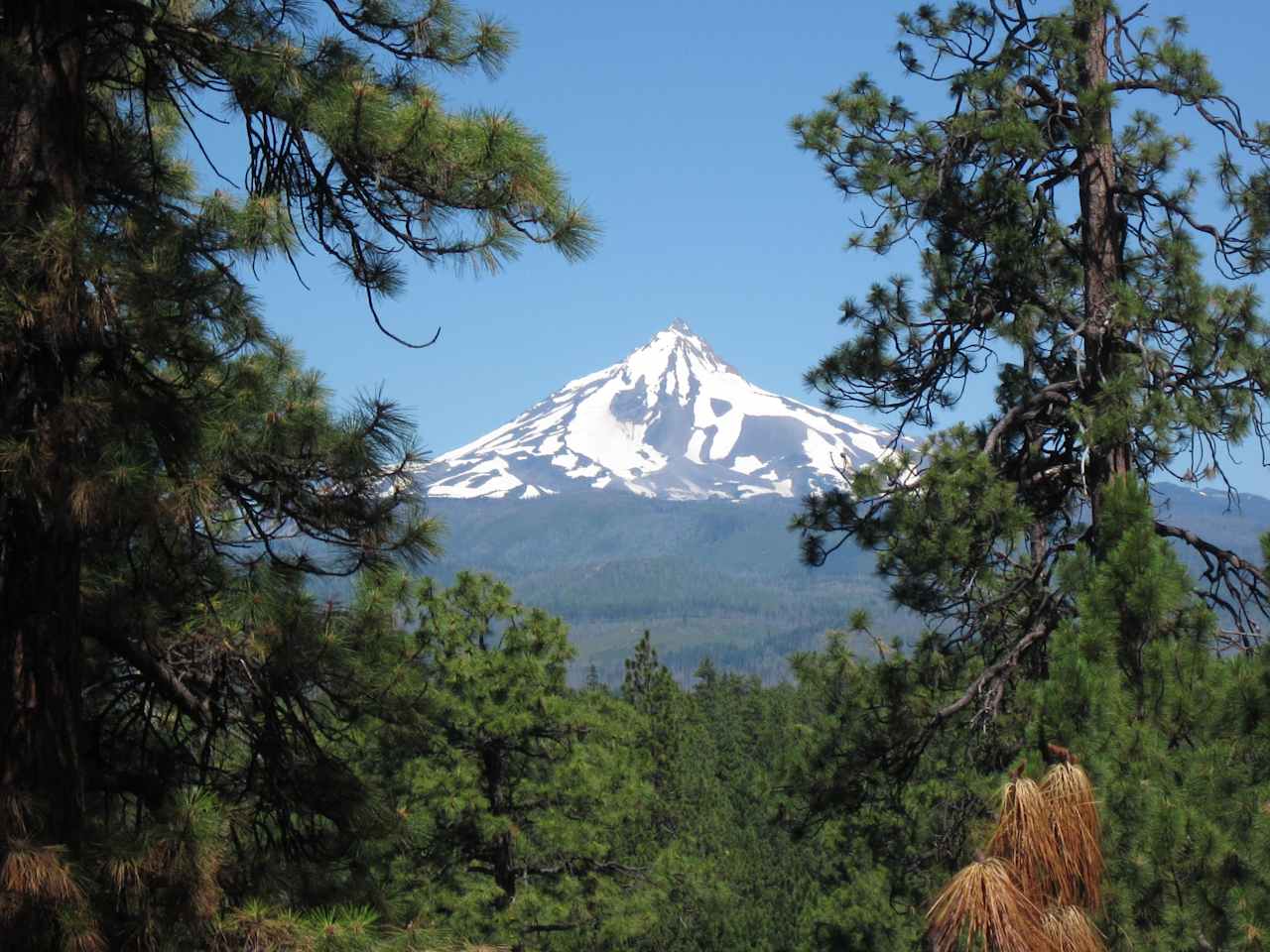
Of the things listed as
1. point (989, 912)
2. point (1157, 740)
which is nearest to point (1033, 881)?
point (989, 912)

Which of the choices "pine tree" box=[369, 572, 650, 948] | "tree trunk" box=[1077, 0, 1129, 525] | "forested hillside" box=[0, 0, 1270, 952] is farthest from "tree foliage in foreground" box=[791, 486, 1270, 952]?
"pine tree" box=[369, 572, 650, 948]

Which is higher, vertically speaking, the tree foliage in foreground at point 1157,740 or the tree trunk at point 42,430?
the tree trunk at point 42,430

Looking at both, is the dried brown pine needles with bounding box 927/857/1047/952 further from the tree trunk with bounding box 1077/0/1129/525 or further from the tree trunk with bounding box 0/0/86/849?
the tree trunk with bounding box 1077/0/1129/525

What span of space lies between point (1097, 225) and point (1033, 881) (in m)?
6.58

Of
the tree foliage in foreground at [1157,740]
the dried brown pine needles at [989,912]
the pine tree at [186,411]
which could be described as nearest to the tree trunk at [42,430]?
the pine tree at [186,411]

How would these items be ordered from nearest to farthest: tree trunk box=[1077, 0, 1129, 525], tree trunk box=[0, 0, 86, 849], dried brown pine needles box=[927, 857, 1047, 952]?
dried brown pine needles box=[927, 857, 1047, 952] < tree trunk box=[0, 0, 86, 849] < tree trunk box=[1077, 0, 1129, 525]

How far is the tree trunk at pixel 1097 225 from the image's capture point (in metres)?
9.61

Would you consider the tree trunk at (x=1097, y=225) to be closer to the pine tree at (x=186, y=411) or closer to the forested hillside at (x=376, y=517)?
the forested hillside at (x=376, y=517)

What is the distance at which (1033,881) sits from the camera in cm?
453

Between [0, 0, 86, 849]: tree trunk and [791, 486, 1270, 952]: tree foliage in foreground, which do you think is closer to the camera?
[0, 0, 86, 849]: tree trunk

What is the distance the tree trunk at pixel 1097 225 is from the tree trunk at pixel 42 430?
270 inches

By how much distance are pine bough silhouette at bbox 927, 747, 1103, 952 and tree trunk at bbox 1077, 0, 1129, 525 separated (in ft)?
17.3

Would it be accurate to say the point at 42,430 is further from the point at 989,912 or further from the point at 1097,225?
the point at 1097,225

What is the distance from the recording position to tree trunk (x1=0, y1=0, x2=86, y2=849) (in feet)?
17.0
